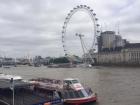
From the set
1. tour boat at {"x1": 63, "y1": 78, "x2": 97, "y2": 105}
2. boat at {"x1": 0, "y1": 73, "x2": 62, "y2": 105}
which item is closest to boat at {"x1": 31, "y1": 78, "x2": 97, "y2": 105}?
tour boat at {"x1": 63, "y1": 78, "x2": 97, "y2": 105}

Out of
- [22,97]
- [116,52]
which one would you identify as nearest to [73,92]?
[22,97]

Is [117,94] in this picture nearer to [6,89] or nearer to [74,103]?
[74,103]

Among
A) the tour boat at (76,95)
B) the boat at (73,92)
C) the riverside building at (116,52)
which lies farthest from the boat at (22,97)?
the riverside building at (116,52)

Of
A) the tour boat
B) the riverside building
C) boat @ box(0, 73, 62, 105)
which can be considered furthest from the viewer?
the riverside building

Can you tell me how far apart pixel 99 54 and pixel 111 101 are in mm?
147722

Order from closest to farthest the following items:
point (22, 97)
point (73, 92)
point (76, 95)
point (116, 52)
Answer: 1. point (22, 97)
2. point (76, 95)
3. point (73, 92)
4. point (116, 52)

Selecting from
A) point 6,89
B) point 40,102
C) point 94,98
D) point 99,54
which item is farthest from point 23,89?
point 99,54

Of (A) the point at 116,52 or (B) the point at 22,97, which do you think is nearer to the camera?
(B) the point at 22,97

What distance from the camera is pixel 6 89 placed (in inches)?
843

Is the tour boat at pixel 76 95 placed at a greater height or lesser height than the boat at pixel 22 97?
lesser

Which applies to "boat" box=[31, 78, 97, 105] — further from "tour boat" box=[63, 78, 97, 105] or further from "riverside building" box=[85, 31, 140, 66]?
"riverside building" box=[85, 31, 140, 66]

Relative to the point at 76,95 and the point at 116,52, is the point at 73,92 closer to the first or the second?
the point at 76,95

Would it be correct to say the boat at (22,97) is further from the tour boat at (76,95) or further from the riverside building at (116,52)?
the riverside building at (116,52)

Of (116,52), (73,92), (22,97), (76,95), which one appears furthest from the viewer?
(116,52)
